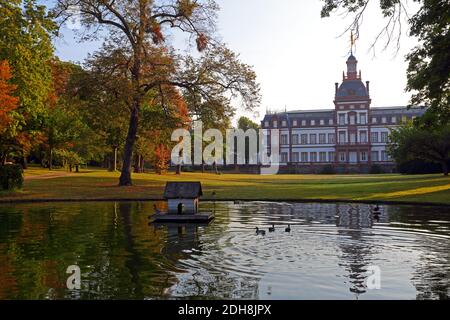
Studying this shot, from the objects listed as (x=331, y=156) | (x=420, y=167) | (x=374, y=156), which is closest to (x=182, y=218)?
(x=420, y=167)

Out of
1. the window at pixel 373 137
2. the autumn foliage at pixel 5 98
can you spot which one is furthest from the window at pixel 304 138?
the autumn foliage at pixel 5 98

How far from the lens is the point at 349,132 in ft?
381

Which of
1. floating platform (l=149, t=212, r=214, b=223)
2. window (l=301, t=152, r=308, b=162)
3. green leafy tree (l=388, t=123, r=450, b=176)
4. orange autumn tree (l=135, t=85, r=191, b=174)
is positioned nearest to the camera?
floating platform (l=149, t=212, r=214, b=223)

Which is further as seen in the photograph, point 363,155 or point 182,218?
point 363,155

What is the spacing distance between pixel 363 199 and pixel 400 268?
21011mm

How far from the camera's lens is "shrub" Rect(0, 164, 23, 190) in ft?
115

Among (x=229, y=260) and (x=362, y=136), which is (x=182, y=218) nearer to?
(x=229, y=260)

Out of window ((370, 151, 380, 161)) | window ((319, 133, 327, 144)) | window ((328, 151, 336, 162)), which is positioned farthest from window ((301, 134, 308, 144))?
window ((370, 151, 380, 161))

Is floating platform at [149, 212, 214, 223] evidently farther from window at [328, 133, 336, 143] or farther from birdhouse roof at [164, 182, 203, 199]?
window at [328, 133, 336, 143]

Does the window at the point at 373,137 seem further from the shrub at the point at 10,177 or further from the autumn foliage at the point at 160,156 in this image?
the shrub at the point at 10,177

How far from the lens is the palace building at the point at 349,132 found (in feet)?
375

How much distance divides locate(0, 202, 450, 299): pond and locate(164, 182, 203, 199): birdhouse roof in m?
1.98

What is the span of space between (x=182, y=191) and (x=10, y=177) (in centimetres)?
2038
